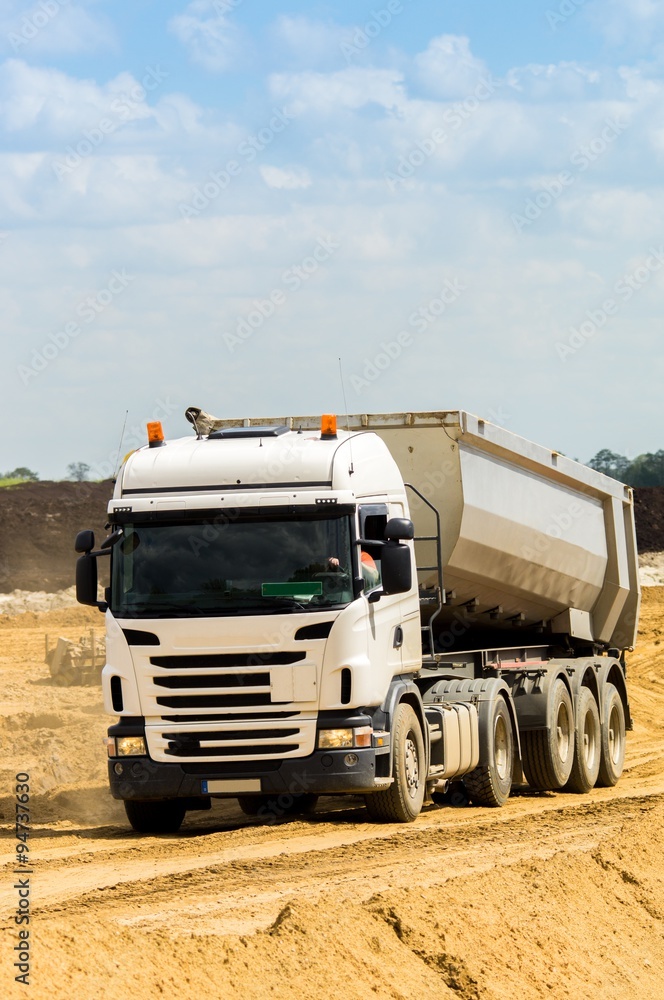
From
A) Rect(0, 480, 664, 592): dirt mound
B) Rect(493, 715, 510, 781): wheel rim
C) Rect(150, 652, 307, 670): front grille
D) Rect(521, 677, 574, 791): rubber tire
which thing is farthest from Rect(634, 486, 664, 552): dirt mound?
Rect(150, 652, 307, 670): front grille

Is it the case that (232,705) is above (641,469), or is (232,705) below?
below

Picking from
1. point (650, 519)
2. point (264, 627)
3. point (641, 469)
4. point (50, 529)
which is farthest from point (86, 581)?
point (641, 469)

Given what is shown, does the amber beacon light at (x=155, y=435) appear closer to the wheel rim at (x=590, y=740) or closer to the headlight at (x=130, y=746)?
the headlight at (x=130, y=746)

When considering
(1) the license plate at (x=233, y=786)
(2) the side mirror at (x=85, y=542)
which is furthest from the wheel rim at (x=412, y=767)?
(2) the side mirror at (x=85, y=542)

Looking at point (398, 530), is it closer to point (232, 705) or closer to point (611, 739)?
point (232, 705)

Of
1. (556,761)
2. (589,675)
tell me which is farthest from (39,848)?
(589,675)

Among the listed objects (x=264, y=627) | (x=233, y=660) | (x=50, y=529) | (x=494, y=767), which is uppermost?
(x=50, y=529)

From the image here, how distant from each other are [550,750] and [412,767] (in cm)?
322

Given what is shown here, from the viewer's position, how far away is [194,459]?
468 inches

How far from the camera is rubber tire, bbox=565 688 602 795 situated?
16172mm

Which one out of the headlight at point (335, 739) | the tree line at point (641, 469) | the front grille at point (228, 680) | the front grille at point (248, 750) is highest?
the tree line at point (641, 469)

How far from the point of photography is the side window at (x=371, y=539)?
11.6m

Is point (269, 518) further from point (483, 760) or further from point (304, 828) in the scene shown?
point (483, 760)

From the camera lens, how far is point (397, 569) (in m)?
11.4
